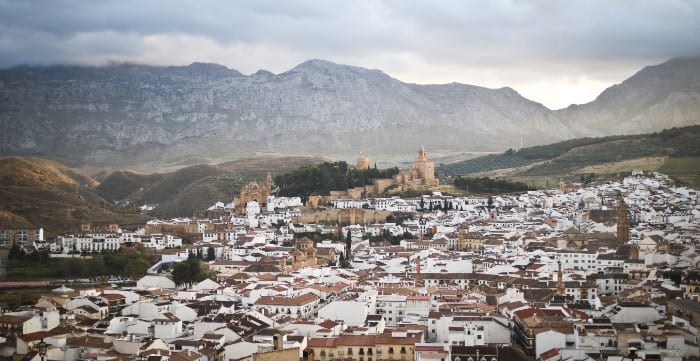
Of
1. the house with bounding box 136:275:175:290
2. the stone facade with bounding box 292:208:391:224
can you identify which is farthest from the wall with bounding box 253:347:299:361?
the stone facade with bounding box 292:208:391:224

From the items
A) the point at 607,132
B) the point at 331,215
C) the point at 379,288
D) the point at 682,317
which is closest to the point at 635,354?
the point at 682,317

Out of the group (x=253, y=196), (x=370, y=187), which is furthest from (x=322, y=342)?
(x=253, y=196)

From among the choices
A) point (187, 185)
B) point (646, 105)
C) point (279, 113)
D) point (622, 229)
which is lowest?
point (622, 229)

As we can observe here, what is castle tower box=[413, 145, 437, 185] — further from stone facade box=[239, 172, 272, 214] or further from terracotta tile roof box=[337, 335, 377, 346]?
terracotta tile roof box=[337, 335, 377, 346]

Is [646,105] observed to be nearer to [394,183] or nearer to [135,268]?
[394,183]

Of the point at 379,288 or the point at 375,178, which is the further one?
the point at 375,178

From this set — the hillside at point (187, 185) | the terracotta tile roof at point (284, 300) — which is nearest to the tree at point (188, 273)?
the terracotta tile roof at point (284, 300)

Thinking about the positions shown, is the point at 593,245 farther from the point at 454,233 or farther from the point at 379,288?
the point at 379,288
